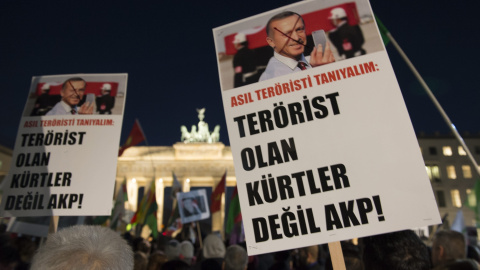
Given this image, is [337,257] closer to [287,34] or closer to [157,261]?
[287,34]

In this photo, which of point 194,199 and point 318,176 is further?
point 194,199

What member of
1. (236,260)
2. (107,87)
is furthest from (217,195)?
(236,260)

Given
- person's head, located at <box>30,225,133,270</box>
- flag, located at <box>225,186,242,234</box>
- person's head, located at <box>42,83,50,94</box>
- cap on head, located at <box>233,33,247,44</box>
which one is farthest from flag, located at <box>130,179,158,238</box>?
person's head, located at <box>30,225,133,270</box>

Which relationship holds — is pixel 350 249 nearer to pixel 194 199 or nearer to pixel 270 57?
pixel 270 57

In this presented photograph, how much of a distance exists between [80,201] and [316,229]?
2992mm

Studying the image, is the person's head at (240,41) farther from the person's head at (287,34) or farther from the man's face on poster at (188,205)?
the man's face on poster at (188,205)

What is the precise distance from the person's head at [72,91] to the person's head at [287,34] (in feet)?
9.74

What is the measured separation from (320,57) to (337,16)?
1.32 ft

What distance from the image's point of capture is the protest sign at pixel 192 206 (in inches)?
482

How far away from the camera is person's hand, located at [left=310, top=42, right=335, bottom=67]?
2.95 m

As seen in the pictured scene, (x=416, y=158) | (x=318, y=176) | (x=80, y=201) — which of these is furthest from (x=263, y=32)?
(x=80, y=201)

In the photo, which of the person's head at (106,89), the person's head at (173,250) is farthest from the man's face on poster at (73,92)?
the person's head at (173,250)

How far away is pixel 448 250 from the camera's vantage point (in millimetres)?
3248

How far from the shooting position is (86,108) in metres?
4.78
